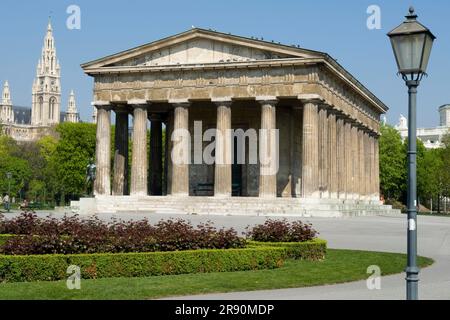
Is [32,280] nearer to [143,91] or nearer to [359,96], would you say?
[143,91]

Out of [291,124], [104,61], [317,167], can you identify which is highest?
[104,61]

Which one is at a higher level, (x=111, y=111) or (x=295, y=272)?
(x=111, y=111)

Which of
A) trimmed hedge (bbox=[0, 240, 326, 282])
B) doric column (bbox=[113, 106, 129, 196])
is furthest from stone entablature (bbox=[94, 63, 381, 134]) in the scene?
trimmed hedge (bbox=[0, 240, 326, 282])

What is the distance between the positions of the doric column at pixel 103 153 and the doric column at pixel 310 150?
19.6 m

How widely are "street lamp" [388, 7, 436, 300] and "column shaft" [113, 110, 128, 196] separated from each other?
197 ft

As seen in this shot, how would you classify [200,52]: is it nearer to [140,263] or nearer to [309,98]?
[309,98]

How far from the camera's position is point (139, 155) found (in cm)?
6738

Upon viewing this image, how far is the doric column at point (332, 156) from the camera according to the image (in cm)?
6756

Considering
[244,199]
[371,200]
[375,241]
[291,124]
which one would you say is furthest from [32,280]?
[371,200]

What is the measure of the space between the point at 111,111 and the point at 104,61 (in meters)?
5.09

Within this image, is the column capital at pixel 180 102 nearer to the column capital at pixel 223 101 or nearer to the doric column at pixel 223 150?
the column capital at pixel 223 101

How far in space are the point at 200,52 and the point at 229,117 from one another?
667 centimetres

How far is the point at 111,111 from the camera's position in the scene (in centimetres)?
6956

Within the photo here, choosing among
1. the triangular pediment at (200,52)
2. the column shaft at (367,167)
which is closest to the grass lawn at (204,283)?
the triangular pediment at (200,52)
